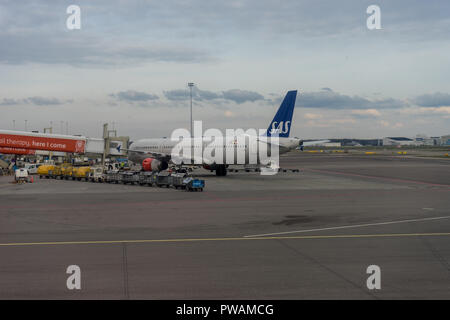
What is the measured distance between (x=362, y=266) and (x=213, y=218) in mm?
9909

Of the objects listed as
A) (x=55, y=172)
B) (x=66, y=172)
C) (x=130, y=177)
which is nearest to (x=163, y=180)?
(x=130, y=177)

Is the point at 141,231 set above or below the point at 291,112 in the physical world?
below

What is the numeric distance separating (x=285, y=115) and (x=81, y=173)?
889 inches

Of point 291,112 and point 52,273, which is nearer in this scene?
point 52,273

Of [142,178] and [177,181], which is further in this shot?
[142,178]

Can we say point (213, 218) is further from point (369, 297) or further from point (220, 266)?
point (369, 297)

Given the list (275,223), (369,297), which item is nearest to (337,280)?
(369,297)

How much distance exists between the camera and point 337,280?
35.2 ft

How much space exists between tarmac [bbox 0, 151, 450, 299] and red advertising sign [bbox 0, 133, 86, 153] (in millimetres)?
23213

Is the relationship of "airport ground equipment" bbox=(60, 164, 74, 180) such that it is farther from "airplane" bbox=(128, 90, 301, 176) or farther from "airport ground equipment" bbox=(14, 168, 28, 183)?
"airplane" bbox=(128, 90, 301, 176)

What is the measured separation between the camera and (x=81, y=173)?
46750 millimetres

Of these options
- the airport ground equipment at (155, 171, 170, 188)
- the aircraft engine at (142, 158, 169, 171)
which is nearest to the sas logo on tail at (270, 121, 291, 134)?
the airport ground equipment at (155, 171, 170, 188)

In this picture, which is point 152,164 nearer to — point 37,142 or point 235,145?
point 235,145
